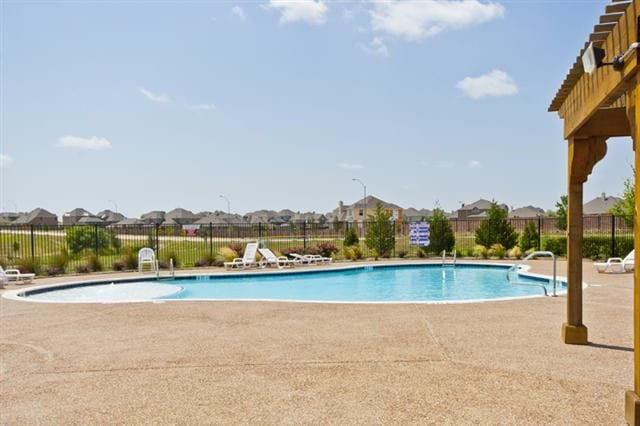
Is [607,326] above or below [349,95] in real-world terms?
below

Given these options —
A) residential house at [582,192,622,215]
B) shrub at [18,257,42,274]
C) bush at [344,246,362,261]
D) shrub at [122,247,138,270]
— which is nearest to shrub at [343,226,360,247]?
bush at [344,246,362,261]

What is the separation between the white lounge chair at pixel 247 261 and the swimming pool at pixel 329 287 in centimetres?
125

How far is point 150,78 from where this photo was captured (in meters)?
14.5

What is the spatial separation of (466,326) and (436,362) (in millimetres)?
2010

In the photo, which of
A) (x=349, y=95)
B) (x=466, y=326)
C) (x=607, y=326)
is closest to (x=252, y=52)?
(x=349, y=95)

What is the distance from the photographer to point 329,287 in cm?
1520

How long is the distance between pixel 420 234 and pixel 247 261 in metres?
8.39

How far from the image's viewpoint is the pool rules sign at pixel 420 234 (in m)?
21.5

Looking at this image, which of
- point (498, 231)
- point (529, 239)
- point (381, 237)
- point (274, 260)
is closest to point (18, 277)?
point (274, 260)

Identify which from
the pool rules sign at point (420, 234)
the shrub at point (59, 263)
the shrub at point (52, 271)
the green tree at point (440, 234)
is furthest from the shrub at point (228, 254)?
the green tree at point (440, 234)

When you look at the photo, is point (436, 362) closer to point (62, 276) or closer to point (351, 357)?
point (351, 357)

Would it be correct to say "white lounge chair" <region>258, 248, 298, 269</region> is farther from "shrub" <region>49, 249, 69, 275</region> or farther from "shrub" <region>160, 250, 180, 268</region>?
"shrub" <region>49, 249, 69, 275</region>

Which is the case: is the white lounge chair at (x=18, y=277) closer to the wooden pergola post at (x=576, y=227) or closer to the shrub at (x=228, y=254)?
the shrub at (x=228, y=254)

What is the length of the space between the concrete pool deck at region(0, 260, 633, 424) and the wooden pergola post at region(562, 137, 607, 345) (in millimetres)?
216
